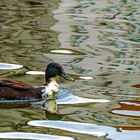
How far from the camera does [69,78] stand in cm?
944

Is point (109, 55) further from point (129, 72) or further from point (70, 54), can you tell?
point (129, 72)

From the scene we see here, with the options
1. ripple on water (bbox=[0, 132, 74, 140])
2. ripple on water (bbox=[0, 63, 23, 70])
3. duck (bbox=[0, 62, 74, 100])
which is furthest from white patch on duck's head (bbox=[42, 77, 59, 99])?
ripple on water (bbox=[0, 132, 74, 140])

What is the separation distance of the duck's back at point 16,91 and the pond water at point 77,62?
88 millimetres

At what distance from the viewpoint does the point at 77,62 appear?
11.2m

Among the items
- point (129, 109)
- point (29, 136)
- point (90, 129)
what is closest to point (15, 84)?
point (129, 109)

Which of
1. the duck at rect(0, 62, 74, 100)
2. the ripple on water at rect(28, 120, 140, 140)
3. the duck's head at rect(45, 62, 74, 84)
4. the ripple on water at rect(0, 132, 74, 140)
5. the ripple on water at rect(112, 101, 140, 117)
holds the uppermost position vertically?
the duck's head at rect(45, 62, 74, 84)

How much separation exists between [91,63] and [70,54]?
74 cm

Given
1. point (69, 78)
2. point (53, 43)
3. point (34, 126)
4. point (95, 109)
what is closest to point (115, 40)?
point (53, 43)

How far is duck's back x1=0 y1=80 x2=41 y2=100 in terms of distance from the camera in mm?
8945

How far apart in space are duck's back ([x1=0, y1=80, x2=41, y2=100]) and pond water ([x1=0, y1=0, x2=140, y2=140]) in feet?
0.29

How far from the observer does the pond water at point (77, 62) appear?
307 inches

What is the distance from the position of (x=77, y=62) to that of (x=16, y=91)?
2.27 meters

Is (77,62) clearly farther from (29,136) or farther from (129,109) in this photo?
(29,136)

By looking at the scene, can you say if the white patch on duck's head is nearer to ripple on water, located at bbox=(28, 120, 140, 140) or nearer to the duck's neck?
the duck's neck
